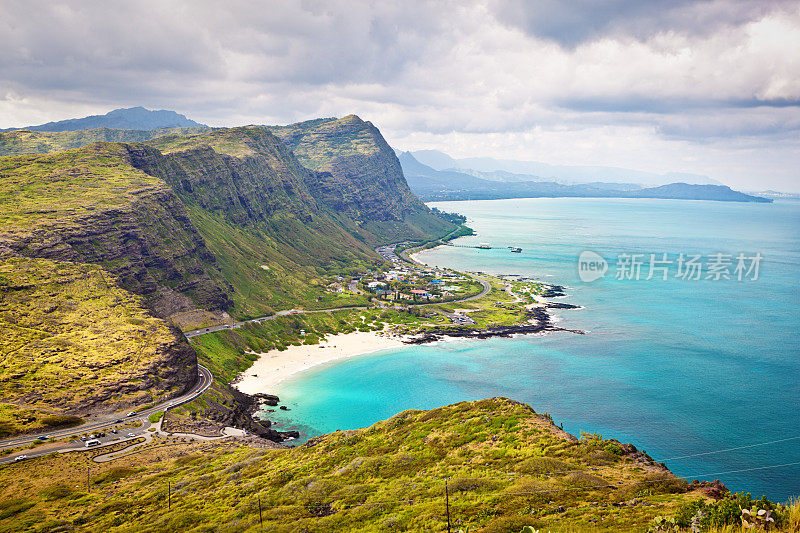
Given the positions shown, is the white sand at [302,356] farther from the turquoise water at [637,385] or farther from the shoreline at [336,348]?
the turquoise water at [637,385]

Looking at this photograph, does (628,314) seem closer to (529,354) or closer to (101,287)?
(529,354)

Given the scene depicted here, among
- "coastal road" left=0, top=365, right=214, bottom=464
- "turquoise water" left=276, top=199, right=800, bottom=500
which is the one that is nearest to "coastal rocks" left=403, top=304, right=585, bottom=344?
"turquoise water" left=276, top=199, right=800, bottom=500

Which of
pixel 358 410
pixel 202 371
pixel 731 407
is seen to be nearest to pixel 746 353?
pixel 731 407

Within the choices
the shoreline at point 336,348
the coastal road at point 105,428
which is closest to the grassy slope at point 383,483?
the coastal road at point 105,428

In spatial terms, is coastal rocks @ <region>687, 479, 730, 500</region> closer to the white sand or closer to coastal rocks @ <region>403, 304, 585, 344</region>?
the white sand

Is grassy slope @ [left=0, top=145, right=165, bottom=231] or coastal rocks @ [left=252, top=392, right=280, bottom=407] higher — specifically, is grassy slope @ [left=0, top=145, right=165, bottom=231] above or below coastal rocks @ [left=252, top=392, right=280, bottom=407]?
above

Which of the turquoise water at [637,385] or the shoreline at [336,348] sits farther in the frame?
the shoreline at [336,348]

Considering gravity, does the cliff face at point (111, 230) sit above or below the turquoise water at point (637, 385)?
above
